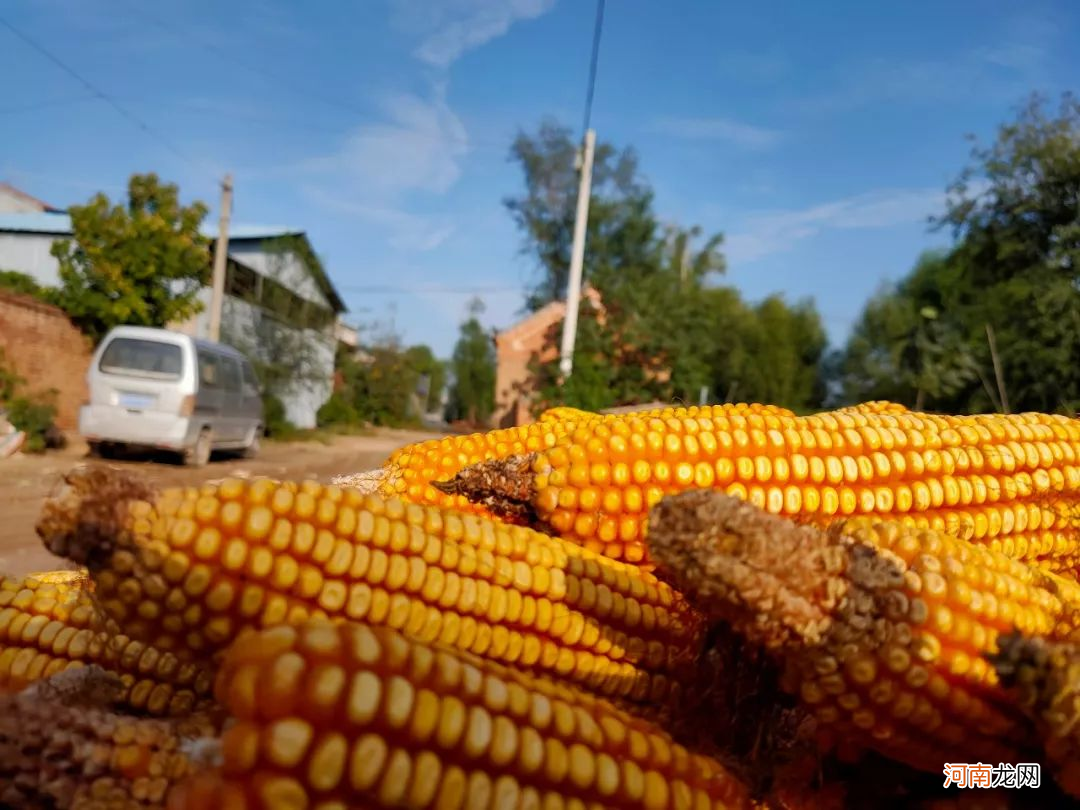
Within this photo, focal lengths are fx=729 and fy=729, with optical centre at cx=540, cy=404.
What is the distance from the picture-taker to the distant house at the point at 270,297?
17.2 m

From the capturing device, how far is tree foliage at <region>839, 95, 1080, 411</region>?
14297 mm

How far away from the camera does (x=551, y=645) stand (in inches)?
44.8

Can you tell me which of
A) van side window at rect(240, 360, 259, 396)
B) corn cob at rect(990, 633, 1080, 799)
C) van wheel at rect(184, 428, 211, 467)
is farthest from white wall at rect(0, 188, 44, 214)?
corn cob at rect(990, 633, 1080, 799)

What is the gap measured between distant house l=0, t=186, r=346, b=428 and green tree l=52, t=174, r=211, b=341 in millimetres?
2713

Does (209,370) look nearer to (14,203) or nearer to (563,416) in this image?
(563,416)

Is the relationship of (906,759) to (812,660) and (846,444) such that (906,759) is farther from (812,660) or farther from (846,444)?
(846,444)

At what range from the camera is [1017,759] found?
2.97ft

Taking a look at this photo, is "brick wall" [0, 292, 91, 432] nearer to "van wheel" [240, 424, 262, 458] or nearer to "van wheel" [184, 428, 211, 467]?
"van wheel" [240, 424, 262, 458]

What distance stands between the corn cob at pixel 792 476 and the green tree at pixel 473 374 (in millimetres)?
28961

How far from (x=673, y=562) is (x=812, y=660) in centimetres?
20

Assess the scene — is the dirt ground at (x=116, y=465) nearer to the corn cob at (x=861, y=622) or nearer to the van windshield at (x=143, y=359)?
the corn cob at (x=861, y=622)

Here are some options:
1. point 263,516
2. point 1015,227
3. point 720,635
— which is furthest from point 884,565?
point 1015,227

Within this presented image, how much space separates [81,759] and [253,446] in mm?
12247

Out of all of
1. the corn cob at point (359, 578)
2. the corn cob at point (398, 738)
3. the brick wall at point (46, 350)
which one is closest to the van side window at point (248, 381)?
the brick wall at point (46, 350)
